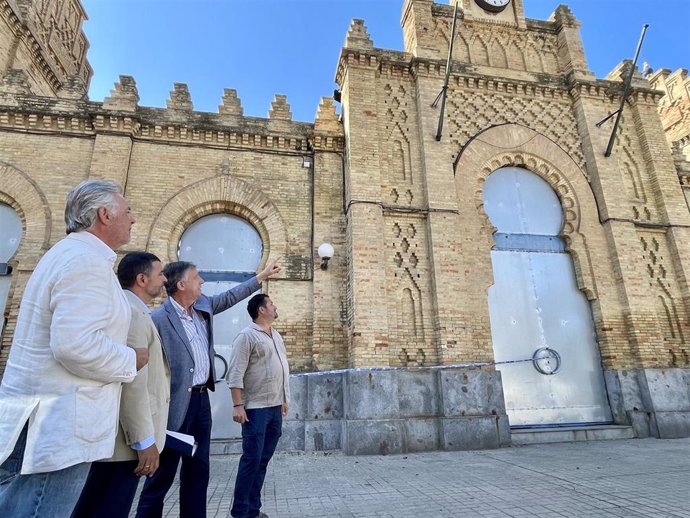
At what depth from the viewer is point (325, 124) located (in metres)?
10.0

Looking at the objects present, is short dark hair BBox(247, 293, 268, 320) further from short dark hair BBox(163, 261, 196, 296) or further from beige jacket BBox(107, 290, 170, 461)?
beige jacket BBox(107, 290, 170, 461)

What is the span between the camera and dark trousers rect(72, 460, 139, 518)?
1938 mm

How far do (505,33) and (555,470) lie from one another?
11033 mm

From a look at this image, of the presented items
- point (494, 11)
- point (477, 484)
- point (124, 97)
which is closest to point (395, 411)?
point (477, 484)

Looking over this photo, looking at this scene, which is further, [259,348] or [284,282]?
[284,282]

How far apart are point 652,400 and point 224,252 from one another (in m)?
9.28

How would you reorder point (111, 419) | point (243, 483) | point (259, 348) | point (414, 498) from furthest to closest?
point (414, 498) < point (259, 348) < point (243, 483) < point (111, 419)

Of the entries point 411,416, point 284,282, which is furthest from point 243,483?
point 284,282

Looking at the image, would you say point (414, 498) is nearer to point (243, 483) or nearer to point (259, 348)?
point (243, 483)

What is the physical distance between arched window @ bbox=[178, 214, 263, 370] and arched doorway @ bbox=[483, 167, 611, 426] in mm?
5253

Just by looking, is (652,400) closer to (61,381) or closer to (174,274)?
(174,274)

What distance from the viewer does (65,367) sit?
66.7 inches

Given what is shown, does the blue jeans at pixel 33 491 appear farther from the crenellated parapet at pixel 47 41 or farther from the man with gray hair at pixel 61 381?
the crenellated parapet at pixel 47 41

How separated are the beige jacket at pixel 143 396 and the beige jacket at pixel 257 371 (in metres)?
1.34
